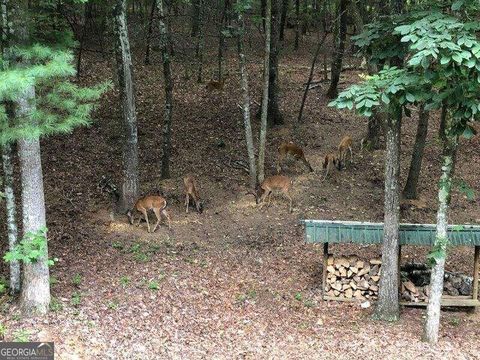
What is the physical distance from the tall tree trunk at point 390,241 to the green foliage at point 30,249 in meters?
6.16

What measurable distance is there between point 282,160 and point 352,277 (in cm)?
667

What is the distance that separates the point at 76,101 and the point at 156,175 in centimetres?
823

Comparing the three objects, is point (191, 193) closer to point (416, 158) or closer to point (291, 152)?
point (291, 152)

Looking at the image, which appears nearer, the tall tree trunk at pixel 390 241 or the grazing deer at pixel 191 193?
the tall tree trunk at pixel 390 241

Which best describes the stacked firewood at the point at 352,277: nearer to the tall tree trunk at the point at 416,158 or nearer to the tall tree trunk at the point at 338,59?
the tall tree trunk at the point at 416,158

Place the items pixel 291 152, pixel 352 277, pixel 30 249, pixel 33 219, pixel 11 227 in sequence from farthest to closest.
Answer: pixel 291 152 < pixel 352 277 < pixel 11 227 < pixel 33 219 < pixel 30 249

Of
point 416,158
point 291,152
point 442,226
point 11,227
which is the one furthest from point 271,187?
point 11,227

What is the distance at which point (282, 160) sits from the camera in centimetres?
1748

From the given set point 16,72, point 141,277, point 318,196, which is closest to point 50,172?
point 141,277

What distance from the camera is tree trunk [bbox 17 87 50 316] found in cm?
877

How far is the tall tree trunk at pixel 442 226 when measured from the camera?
8.99m

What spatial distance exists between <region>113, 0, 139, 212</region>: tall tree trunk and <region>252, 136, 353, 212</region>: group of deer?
3.58 meters

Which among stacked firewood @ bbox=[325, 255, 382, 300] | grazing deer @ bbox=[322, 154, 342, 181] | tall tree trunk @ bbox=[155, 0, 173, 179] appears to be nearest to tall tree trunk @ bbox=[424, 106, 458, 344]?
stacked firewood @ bbox=[325, 255, 382, 300]

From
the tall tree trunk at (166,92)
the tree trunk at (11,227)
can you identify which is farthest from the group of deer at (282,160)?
the tree trunk at (11,227)
